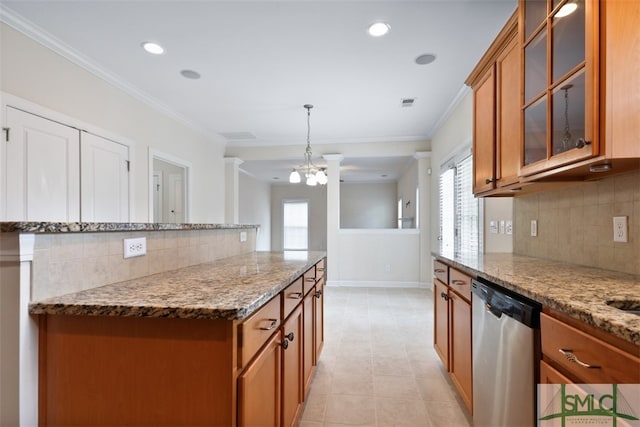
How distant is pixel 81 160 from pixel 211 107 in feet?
5.45

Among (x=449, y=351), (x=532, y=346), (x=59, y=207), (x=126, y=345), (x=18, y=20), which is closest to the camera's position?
(x=126, y=345)

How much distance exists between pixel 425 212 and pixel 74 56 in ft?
16.0

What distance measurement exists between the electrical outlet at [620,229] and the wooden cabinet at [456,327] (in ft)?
2.23

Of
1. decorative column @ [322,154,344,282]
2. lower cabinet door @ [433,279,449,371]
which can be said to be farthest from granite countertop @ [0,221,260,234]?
decorative column @ [322,154,344,282]

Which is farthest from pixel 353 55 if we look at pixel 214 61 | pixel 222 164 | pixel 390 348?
pixel 222 164

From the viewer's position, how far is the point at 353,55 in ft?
9.10

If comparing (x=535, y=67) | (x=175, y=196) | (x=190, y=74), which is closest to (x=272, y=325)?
(x=535, y=67)

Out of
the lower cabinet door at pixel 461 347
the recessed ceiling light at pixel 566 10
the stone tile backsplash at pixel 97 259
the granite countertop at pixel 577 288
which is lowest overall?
the lower cabinet door at pixel 461 347

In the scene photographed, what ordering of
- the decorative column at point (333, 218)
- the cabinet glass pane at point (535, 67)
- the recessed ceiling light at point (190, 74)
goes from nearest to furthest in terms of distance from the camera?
the cabinet glass pane at point (535, 67)
the recessed ceiling light at point (190, 74)
the decorative column at point (333, 218)

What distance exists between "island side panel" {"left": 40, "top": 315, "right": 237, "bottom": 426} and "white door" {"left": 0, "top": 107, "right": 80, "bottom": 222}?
83.7 inches

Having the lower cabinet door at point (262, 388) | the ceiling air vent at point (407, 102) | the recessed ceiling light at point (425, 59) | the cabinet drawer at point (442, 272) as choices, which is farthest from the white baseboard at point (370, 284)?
the lower cabinet door at point (262, 388)

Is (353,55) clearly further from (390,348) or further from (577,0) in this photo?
(390,348)

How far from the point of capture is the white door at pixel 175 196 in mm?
4703

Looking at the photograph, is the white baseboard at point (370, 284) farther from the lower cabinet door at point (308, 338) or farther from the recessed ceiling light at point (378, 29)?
the recessed ceiling light at point (378, 29)
